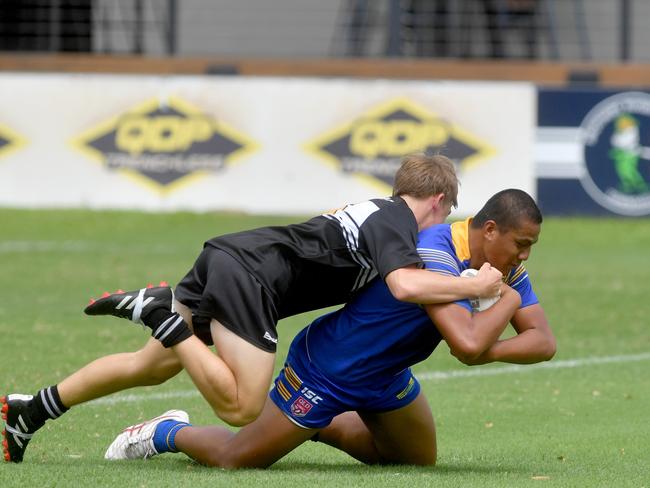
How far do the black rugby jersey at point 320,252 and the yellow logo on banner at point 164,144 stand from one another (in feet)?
44.8

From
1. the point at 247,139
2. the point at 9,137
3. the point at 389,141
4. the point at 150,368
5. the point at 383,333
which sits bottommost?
the point at 9,137

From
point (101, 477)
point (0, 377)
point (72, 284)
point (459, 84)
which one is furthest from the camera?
point (459, 84)

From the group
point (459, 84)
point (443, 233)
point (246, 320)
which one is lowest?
point (459, 84)

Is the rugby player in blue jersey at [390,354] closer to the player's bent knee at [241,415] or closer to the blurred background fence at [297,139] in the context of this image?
the player's bent knee at [241,415]

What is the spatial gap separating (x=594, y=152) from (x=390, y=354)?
45.8 ft

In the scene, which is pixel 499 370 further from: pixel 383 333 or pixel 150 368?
pixel 150 368

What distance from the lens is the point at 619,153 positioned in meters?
20.0

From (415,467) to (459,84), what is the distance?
46.3 feet

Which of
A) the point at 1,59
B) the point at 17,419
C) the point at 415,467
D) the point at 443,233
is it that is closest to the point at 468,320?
the point at 443,233

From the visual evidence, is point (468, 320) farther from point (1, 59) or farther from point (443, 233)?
point (1, 59)

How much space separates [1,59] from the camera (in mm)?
24047

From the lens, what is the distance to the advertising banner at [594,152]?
20094 mm

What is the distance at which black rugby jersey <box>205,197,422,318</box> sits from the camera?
6.66m

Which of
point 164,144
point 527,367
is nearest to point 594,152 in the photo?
point 164,144
